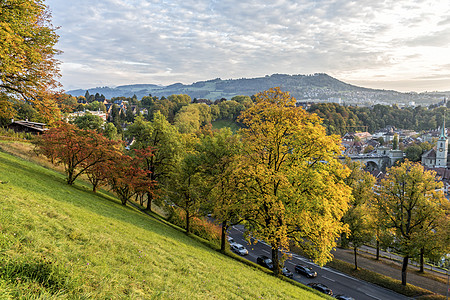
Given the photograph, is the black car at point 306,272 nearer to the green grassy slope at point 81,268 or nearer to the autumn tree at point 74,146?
the green grassy slope at point 81,268

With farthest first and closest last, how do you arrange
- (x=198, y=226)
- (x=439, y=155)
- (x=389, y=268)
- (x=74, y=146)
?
1. (x=439, y=155)
2. (x=389, y=268)
3. (x=198, y=226)
4. (x=74, y=146)

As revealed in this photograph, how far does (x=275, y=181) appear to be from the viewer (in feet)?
55.4

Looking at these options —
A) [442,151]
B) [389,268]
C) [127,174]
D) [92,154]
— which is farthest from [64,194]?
[442,151]

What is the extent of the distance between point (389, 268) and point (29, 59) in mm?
41155

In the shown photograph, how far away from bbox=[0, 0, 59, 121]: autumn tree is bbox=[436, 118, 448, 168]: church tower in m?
141

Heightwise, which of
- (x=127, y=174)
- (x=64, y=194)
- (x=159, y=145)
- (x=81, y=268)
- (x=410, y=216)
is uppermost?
(x=159, y=145)

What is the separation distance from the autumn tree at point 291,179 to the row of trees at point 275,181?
0.07 metres

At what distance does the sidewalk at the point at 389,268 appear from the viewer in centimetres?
2761

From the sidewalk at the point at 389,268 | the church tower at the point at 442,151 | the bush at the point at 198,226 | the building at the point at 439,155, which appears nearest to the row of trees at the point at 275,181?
the bush at the point at 198,226

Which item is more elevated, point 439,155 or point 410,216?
point 410,216

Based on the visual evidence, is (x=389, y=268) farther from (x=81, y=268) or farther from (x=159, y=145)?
(x=81, y=268)

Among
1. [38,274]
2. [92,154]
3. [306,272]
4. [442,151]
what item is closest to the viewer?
[38,274]

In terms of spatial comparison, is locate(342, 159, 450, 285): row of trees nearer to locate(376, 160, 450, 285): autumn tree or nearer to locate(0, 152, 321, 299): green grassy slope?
locate(376, 160, 450, 285): autumn tree

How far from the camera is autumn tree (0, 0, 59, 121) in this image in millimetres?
13797
